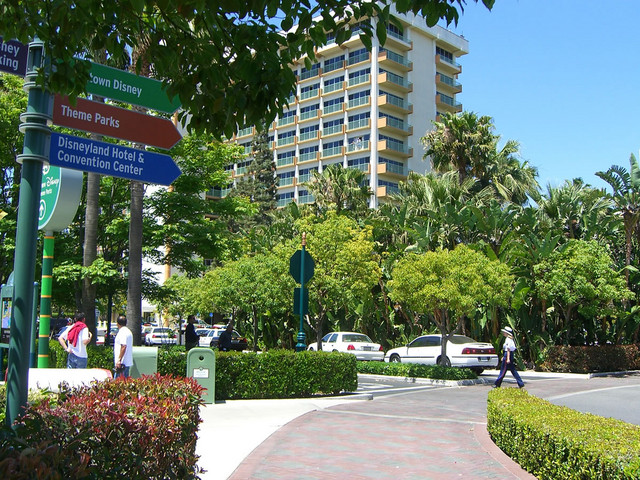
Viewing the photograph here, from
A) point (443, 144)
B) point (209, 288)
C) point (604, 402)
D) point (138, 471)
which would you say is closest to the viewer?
point (138, 471)

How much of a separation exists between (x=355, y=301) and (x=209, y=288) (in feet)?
42.1

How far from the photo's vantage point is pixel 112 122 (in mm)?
5293

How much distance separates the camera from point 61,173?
6742mm

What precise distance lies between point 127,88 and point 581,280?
80.9 feet

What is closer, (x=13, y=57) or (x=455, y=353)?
(x=13, y=57)

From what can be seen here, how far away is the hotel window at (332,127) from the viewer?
6544cm

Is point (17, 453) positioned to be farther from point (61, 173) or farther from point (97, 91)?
point (61, 173)

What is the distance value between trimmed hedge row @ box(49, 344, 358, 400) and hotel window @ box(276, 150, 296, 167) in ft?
183

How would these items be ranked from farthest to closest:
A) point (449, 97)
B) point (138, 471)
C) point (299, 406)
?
point (449, 97)
point (299, 406)
point (138, 471)

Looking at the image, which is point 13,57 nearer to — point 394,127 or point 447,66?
point 394,127

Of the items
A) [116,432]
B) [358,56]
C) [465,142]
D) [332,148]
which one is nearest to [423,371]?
[465,142]

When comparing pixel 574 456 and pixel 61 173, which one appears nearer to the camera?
pixel 574 456

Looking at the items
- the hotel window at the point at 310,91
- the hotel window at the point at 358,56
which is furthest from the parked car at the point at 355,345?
→ the hotel window at the point at 310,91

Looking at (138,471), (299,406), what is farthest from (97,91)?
(299,406)
